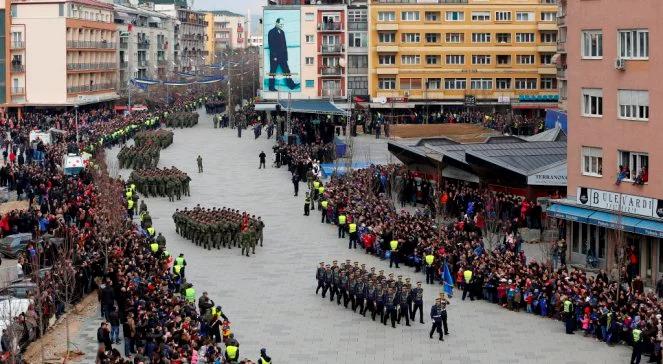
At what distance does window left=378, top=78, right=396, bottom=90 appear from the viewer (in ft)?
348

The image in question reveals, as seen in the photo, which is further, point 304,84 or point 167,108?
point 167,108

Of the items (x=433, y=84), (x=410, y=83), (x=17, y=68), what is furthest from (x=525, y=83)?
(x=17, y=68)

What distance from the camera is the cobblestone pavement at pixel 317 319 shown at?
110ft

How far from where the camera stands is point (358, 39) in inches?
4208

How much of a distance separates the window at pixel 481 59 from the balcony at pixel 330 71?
Answer: 10.7 m

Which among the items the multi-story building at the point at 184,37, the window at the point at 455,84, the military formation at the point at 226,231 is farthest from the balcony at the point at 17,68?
the military formation at the point at 226,231

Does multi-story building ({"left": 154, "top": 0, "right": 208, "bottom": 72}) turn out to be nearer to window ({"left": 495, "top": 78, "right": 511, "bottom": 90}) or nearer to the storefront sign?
window ({"left": 495, "top": 78, "right": 511, "bottom": 90})

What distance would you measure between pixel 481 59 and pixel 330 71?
1198 centimetres

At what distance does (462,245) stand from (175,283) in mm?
9442

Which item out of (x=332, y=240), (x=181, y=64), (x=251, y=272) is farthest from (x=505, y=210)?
(x=181, y=64)

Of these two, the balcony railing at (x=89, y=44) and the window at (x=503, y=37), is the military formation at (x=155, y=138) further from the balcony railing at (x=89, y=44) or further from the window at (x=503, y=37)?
the window at (x=503, y=37)

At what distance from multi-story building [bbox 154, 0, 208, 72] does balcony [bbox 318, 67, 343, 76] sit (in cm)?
6737

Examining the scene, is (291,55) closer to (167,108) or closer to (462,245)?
(167,108)

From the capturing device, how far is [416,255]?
4416 cm
